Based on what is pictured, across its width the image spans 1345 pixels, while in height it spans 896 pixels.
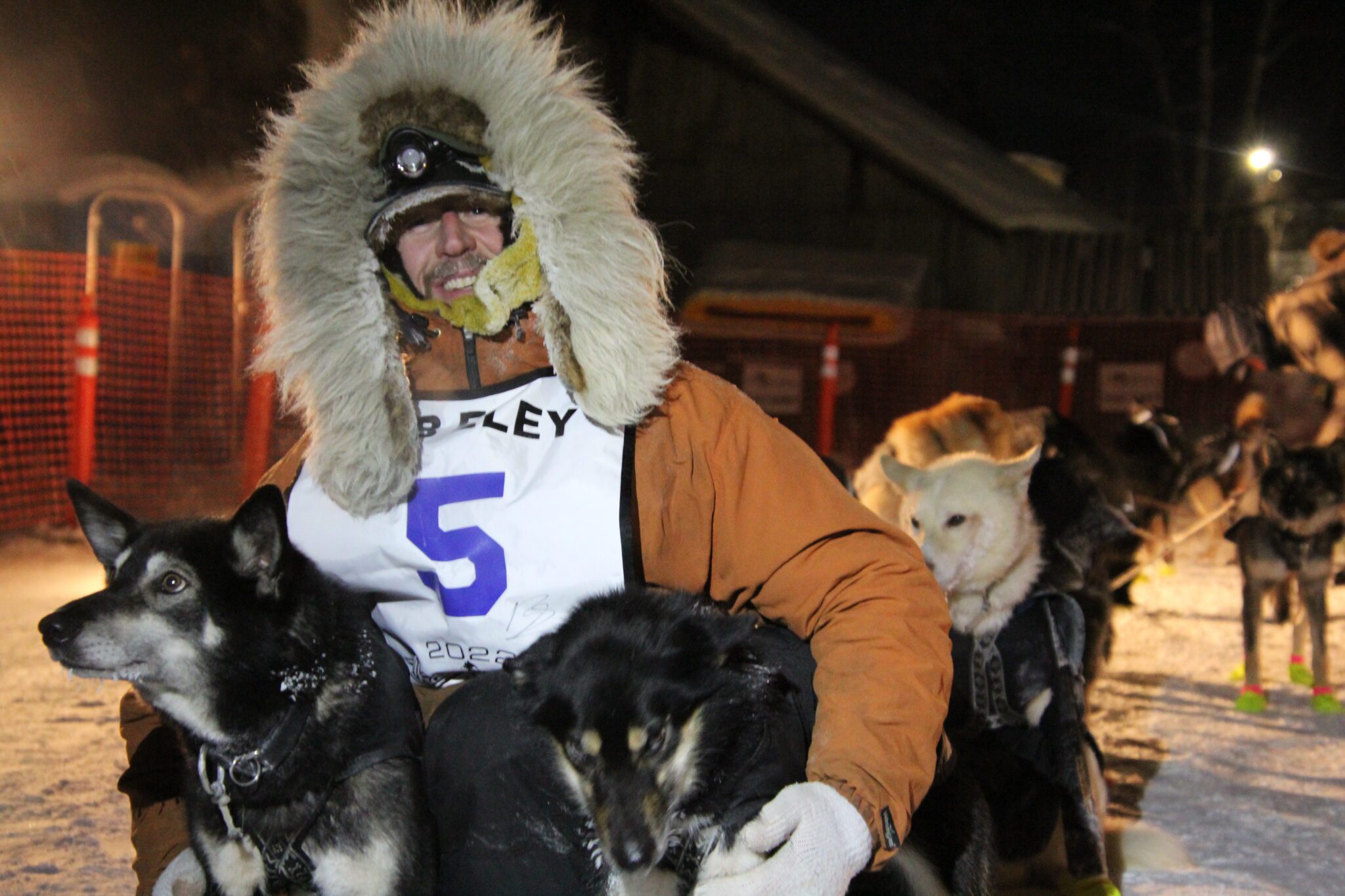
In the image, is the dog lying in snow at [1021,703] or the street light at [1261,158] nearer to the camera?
the dog lying in snow at [1021,703]

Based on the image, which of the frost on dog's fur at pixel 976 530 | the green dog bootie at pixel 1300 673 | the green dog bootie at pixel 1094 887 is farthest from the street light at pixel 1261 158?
the green dog bootie at pixel 1094 887

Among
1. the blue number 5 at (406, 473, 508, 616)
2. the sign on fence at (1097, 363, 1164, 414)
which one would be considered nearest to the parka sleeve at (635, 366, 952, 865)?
the blue number 5 at (406, 473, 508, 616)

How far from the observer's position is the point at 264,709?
69.1 inches

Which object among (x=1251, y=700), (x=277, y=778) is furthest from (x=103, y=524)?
(x=1251, y=700)

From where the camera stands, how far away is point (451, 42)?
6.65 feet

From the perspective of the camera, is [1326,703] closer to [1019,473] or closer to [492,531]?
[1019,473]

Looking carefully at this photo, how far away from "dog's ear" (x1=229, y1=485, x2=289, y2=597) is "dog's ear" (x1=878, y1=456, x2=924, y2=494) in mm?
2156

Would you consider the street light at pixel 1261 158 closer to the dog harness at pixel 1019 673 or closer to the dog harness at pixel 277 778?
the dog harness at pixel 1019 673

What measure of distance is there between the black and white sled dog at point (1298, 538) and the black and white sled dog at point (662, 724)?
3696 mm

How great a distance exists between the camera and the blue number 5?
6.09 ft

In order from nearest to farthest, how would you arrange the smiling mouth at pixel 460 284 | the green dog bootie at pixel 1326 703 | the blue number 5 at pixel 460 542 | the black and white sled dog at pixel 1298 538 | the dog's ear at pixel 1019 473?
the blue number 5 at pixel 460 542 → the smiling mouth at pixel 460 284 → the dog's ear at pixel 1019 473 → the green dog bootie at pixel 1326 703 → the black and white sled dog at pixel 1298 538

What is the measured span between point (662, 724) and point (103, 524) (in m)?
1.05

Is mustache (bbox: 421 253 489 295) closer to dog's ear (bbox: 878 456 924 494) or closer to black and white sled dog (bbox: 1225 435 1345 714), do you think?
dog's ear (bbox: 878 456 924 494)

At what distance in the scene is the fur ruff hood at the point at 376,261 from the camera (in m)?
1.93
